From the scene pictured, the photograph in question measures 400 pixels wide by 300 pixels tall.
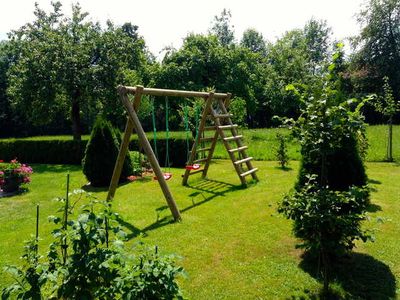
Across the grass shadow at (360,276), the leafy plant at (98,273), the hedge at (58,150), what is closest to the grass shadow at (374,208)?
the grass shadow at (360,276)

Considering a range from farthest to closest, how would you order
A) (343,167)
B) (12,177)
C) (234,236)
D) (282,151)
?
1. (282,151)
2. (12,177)
3. (234,236)
4. (343,167)

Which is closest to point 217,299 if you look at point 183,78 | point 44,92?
point 44,92

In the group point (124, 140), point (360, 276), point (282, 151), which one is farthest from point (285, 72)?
point (360, 276)

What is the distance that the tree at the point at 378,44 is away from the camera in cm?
2622

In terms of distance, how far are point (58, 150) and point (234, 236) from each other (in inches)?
504

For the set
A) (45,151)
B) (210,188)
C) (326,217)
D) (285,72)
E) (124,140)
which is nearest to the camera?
(326,217)

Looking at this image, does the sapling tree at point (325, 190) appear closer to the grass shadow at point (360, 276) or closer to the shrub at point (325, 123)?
the shrub at point (325, 123)

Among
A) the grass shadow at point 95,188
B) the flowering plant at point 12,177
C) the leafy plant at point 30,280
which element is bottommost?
the grass shadow at point 95,188

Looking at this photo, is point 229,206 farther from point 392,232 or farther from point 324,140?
point 324,140

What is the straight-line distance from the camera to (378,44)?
2694cm

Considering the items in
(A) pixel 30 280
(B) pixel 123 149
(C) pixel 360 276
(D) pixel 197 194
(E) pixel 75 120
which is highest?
(E) pixel 75 120

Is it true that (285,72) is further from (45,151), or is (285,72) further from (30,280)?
(30,280)

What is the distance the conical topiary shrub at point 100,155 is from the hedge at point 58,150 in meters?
3.53

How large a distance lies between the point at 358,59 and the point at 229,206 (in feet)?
82.9
